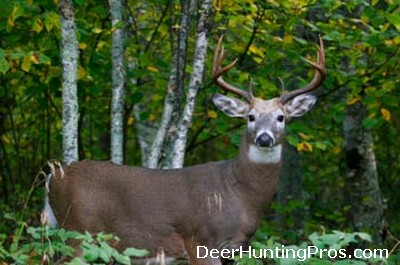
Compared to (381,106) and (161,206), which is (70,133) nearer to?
(161,206)

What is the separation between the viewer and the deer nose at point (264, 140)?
780 cm

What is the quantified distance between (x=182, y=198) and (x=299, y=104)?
1.36 meters

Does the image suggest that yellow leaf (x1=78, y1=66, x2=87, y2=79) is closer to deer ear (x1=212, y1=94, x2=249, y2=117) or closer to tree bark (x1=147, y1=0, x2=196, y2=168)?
tree bark (x1=147, y1=0, x2=196, y2=168)

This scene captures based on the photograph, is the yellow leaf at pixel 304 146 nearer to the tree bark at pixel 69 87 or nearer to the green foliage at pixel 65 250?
the tree bark at pixel 69 87

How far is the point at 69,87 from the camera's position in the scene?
27.7 ft

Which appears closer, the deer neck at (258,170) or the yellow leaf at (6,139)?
the deer neck at (258,170)

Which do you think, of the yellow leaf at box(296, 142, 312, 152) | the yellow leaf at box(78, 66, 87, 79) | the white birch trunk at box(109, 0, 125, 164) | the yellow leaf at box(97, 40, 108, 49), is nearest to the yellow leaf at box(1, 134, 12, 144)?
the yellow leaf at box(97, 40, 108, 49)

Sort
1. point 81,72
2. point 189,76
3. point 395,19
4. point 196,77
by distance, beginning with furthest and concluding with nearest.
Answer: point 189,76 → point 81,72 → point 196,77 → point 395,19

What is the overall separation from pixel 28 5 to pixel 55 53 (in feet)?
4.20

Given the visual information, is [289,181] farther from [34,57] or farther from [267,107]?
[34,57]

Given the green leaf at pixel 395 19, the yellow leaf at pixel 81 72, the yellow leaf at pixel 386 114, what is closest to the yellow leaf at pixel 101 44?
the yellow leaf at pixel 81 72

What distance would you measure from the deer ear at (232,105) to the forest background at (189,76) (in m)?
0.31

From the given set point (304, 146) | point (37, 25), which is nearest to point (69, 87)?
point (37, 25)

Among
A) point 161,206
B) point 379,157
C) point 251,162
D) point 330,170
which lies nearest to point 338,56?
point 251,162
